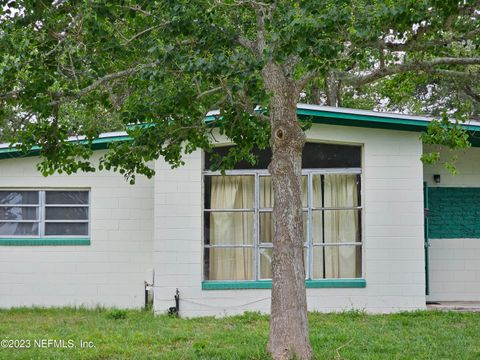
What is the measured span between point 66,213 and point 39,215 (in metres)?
0.46

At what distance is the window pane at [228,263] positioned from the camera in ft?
36.0

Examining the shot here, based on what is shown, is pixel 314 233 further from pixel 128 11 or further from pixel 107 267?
pixel 128 11

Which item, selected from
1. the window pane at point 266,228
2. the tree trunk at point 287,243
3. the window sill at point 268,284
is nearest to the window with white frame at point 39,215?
the window sill at point 268,284

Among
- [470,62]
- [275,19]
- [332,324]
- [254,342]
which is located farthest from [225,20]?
[332,324]

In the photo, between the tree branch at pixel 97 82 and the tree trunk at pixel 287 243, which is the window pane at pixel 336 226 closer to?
the tree trunk at pixel 287 243

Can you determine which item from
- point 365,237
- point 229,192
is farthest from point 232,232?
point 365,237

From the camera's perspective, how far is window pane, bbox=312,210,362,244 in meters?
11.0

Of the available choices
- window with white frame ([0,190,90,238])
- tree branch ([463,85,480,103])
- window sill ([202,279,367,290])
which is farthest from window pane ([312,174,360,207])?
tree branch ([463,85,480,103])

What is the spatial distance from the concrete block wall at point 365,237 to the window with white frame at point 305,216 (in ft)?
0.75

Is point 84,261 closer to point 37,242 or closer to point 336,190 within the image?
point 37,242

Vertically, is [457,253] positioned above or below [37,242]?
below

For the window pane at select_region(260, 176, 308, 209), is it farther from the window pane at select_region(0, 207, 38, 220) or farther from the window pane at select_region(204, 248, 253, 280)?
the window pane at select_region(0, 207, 38, 220)

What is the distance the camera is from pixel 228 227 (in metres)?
11.1

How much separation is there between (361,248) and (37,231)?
5584 millimetres
